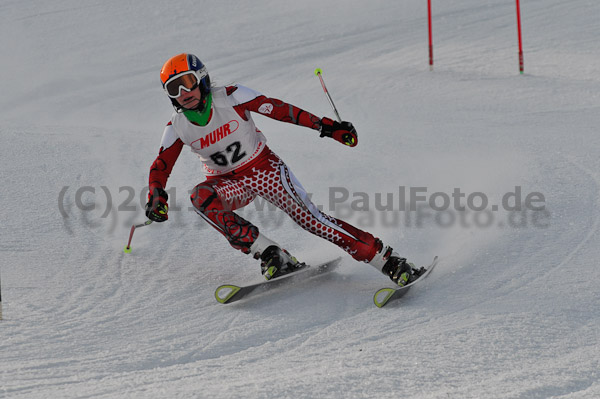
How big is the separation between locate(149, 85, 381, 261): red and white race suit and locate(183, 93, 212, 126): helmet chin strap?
0.03m

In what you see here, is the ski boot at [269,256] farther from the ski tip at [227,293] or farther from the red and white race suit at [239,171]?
the ski tip at [227,293]

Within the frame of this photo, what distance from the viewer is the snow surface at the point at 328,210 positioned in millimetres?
3352

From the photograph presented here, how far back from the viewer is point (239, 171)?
4.76 metres

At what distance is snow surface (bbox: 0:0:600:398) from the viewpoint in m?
3.35

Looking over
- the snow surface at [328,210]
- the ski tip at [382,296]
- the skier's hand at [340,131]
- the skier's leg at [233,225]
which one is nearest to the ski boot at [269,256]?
the skier's leg at [233,225]

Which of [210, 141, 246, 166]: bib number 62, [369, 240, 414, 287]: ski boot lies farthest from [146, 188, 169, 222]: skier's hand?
[369, 240, 414, 287]: ski boot

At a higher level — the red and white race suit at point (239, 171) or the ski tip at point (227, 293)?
the red and white race suit at point (239, 171)

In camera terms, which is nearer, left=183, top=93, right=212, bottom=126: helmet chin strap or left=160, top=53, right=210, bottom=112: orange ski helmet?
A: left=160, top=53, right=210, bottom=112: orange ski helmet

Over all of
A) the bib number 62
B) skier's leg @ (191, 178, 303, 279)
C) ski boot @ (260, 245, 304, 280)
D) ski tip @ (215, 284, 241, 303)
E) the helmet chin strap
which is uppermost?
the helmet chin strap

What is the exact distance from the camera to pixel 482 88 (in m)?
9.84

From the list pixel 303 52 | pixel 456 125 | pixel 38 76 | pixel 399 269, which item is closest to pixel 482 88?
pixel 456 125

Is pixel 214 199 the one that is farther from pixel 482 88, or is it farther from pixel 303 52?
pixel 303 52

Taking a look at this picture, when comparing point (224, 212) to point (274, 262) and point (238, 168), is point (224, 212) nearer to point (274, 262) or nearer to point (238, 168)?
→ point (238, 168)

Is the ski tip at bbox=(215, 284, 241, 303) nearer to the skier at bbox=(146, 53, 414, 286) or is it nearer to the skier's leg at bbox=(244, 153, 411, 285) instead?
the skier at bbox=(146, 53, 414, 286)
